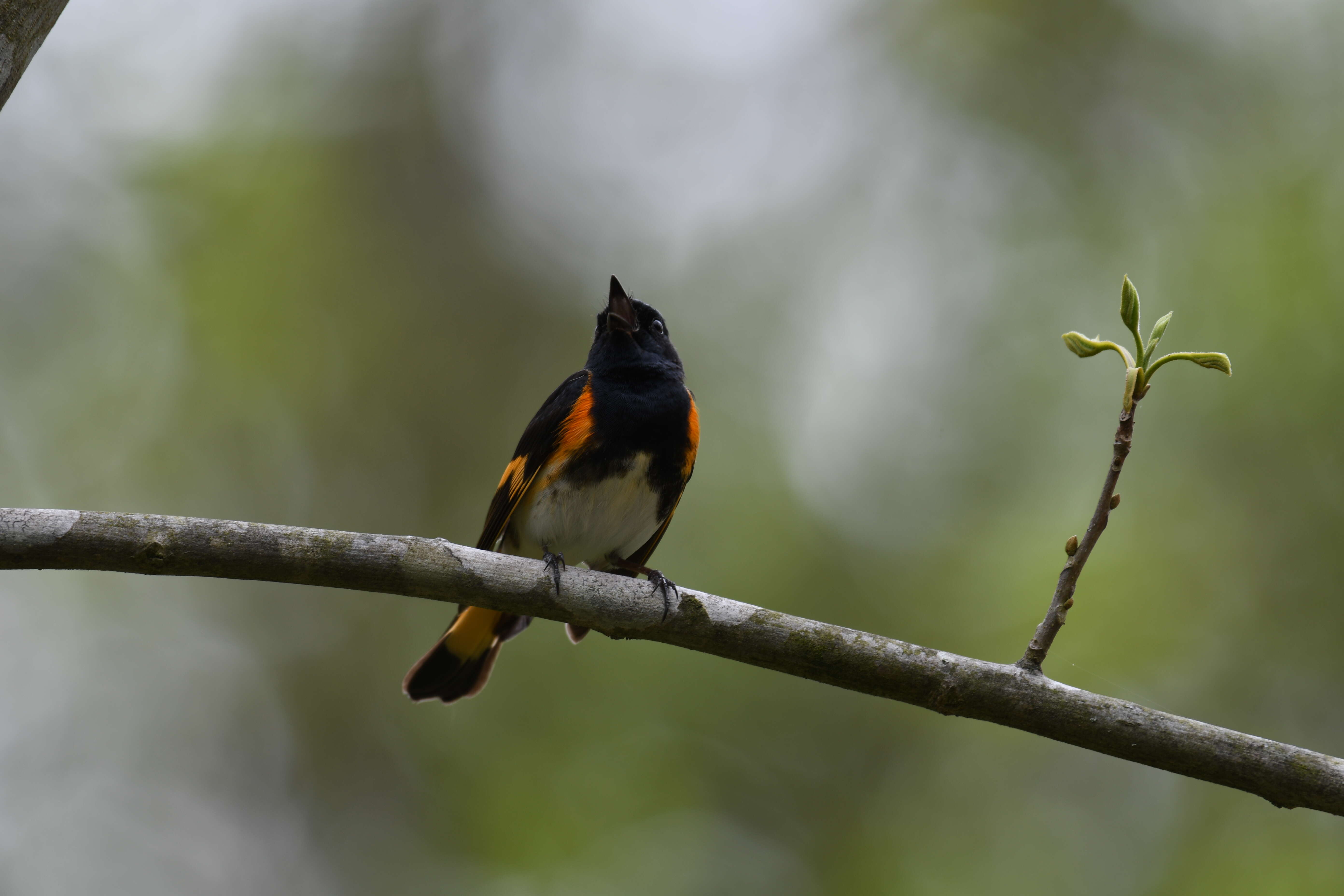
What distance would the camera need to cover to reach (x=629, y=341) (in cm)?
373

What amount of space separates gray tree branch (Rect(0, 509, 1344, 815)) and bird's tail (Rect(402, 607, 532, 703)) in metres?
1.36

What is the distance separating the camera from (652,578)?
9.21 feet

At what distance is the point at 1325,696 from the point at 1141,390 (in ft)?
14.1

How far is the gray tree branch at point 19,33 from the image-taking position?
1.75 m

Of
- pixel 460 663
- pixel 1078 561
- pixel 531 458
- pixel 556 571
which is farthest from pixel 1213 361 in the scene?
pixel 460 663

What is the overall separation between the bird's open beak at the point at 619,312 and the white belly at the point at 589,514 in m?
0.64

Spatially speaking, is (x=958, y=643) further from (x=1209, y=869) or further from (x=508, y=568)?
(x=508, y=568)

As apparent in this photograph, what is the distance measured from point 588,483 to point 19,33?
6.67 ft

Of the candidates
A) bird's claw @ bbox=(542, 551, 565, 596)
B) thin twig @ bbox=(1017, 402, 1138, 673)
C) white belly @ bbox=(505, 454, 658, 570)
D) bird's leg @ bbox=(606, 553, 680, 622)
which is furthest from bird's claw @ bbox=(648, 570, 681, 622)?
white belly @ bbox=(505, 454, 658, 570)

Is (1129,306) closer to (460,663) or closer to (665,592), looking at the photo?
(665,592)

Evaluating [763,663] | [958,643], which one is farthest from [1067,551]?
[958,643]

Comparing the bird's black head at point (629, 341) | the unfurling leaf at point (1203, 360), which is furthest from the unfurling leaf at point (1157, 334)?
the bird's black head at point (629, 341)

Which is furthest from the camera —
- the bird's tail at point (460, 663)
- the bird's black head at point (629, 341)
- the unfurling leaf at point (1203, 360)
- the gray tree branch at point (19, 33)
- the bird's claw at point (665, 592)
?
the bird's black head at point (629, 341)

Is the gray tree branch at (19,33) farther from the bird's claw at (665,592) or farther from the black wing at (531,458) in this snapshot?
the black wing at (531,458)
